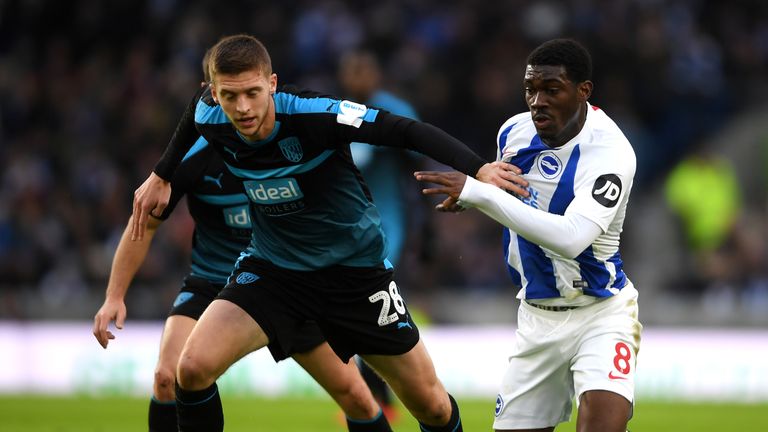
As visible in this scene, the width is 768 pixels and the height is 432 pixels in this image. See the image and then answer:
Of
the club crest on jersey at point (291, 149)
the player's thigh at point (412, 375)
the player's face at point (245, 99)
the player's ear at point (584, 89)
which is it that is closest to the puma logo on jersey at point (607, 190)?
the player's ear at point (584, 89)

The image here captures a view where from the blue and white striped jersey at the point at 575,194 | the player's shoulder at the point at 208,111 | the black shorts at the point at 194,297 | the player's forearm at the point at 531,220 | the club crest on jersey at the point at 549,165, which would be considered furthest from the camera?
the black shorts at the point at 194,297

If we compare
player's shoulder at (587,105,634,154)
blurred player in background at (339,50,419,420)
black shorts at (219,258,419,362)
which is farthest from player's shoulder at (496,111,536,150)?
blurred player in background at (339,50,419,420)

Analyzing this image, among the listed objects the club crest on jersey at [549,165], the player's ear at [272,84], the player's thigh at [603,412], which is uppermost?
the player's ear at [272,84]

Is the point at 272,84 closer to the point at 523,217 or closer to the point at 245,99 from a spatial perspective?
the point at 245,99

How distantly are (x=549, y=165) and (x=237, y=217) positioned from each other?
1993 mm

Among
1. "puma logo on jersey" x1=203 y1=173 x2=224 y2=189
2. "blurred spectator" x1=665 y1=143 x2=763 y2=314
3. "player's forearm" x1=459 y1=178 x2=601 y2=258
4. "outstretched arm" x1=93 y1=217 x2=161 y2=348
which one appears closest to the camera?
"player's forearm" x1=459 y1=178 x2=601 y2=258

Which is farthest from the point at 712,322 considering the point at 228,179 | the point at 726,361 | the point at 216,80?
the point at 216,80

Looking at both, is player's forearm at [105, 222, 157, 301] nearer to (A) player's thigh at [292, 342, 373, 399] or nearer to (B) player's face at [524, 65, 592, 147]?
(A) player's thigh at [292, 342, 373, 399]

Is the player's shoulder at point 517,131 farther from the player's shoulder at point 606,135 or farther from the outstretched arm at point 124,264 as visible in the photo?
the outstretched arm at point 124,264

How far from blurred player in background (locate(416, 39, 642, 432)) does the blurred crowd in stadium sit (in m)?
7.65

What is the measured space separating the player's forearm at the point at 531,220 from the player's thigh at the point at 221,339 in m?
1.24

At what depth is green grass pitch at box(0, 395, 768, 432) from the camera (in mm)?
9539

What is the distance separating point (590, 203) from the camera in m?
5.39

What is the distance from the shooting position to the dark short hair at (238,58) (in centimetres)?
566
